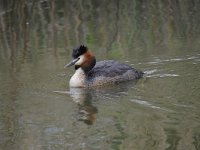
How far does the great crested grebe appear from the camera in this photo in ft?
36.0

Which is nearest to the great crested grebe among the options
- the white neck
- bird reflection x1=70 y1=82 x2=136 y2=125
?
the white neck

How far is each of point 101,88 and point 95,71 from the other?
0.51m

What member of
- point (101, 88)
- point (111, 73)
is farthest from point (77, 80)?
point (111, 73)

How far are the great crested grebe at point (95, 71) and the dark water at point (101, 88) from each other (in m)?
0.23

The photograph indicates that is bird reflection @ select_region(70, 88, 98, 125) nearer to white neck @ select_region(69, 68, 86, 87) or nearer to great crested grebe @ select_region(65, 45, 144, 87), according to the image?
white neck @ select_region(69, 68, 86, 87)

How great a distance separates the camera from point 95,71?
1124 cm

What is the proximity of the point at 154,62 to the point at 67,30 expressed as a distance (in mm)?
4108

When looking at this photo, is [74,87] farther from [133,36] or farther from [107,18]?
[107,18]

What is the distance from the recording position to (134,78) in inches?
435

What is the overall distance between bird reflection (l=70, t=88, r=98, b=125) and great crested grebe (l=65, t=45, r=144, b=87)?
0.26 meters

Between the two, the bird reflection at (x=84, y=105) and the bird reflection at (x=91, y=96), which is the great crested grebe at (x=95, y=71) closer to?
the bird reflection at (x=91, y=96)

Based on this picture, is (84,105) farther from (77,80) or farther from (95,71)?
(95,71)

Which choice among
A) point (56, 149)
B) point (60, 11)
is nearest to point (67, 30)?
point (60, 11)

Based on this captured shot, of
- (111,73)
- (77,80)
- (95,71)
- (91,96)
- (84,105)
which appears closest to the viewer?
(84,105)
